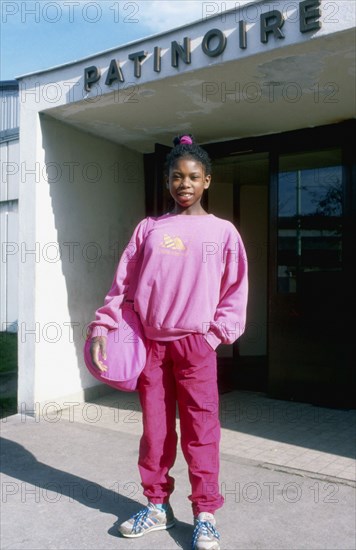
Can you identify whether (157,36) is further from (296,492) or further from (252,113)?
(296,492)

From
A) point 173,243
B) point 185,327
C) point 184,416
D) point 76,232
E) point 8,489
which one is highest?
point 76,232

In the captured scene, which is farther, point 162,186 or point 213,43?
point 162,186

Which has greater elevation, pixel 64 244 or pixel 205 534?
pixel 64 244

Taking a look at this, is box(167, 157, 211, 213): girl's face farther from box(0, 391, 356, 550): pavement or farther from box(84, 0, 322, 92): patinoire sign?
box(0, 391, 356, 550): pavement

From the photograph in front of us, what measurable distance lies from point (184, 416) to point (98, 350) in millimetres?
537

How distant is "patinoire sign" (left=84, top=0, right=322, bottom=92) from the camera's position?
3.73 metres

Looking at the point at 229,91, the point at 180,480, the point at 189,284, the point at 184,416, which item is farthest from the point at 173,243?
the point at 229,91

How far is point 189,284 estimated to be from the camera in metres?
2.83

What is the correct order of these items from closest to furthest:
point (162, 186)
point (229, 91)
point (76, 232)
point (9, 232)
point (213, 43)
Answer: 1. point (213, 43)
2. point (229, 91)
3. point (76, 232)
4. point (162, 186)
5. point (9, 232)

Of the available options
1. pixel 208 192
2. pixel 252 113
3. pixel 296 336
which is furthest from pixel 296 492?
pixel 208 192

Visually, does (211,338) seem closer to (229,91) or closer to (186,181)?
(186,181)

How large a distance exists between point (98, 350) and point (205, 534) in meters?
1.02

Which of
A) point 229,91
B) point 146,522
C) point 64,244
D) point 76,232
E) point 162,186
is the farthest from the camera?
point 162,186

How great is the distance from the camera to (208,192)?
7.09 metres
